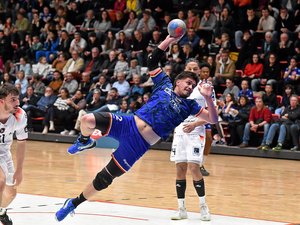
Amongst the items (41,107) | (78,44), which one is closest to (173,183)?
(41,107)

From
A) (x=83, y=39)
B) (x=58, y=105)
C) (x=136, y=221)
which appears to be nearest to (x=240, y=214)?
(x=136, y=221)

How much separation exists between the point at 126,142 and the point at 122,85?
50.3 feet

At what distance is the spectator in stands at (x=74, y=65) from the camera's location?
89.4ft

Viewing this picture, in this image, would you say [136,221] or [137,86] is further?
[137,86]

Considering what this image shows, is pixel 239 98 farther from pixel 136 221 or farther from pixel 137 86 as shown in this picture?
pixel 136 221

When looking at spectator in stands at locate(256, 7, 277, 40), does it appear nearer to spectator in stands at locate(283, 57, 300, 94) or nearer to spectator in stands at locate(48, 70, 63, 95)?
spectator in stands at locate(283, 57, 300, 94)

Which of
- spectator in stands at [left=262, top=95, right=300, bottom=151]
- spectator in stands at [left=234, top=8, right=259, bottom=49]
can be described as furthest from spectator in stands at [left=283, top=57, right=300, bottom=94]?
spectator in stands at [left=234, top=8, right=259, bottom=49]

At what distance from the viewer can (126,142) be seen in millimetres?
9758

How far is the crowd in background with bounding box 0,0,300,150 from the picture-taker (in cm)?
2208

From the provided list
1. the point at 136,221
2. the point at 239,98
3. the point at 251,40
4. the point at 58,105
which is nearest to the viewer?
the point at 136,221

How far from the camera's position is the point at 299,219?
11.2 meters

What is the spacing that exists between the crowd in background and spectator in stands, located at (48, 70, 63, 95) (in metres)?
0.05

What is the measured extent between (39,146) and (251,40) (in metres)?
7.31

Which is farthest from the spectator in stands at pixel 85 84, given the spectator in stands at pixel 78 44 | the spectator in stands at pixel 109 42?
the spectator in stands at pixel 78 44
